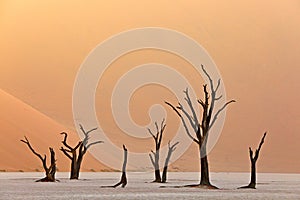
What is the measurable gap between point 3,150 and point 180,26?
36.0m

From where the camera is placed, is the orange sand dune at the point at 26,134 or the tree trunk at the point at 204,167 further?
the orange sand dune at the point at 26,134

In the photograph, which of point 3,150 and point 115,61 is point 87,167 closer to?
point 3,150

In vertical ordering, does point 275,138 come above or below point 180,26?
below

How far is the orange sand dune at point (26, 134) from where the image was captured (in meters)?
50.5

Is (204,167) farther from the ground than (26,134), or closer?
closer

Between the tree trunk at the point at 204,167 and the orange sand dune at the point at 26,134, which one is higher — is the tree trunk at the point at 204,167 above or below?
below

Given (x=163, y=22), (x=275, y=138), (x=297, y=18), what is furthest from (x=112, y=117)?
(x=297, y=18)

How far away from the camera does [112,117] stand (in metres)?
66.8

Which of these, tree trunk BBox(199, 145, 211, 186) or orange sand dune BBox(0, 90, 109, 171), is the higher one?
orange sand dune BBox(0, 90, 109, 171)

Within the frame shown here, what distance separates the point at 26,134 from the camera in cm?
5500

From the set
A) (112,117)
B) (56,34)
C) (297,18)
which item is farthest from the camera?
(297,18)

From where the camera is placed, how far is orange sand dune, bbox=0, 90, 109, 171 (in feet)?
166

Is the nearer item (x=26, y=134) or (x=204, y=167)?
(x=204, y=167)

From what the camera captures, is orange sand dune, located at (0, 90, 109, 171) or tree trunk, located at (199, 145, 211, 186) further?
orange sand dune, located at (0, 90, 109, 171)
